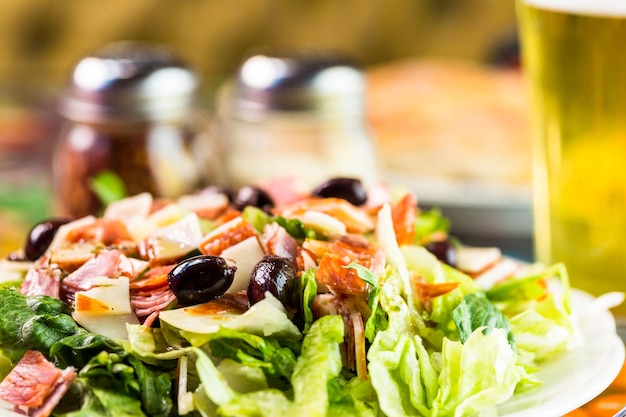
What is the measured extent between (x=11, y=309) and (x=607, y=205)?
868 millimetres

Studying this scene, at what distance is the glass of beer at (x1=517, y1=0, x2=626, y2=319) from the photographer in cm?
133

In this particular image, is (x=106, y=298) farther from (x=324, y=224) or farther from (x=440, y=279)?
(x=440, y=279)

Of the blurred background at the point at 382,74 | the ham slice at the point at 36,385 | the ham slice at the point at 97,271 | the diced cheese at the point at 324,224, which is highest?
the ham slice at the point at 97,271

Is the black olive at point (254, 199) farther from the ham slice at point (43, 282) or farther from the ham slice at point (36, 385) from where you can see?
the ham slice at point (36, 385)

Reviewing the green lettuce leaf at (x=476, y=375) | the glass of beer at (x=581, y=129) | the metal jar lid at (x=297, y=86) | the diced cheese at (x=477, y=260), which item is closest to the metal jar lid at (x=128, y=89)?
the metal jar lid at (x=297, y=86)

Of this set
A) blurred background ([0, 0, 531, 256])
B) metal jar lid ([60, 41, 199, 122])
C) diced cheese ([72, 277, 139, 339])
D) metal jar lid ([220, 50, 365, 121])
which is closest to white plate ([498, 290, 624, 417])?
diced cheese ([72, 277, 139, 339])

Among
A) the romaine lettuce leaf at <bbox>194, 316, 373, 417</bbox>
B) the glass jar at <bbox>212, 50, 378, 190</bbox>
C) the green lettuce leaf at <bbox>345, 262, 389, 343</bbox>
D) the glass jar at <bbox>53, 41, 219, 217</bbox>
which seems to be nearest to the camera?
the romaine lettuce leaf at <bbox>194, 316, 373, 417</bbox>

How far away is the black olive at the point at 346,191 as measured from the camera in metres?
1.22

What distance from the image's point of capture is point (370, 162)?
2041 millimetres

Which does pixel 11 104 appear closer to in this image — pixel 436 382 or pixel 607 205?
pixel 607 205

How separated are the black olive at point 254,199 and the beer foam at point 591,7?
1.63 ft

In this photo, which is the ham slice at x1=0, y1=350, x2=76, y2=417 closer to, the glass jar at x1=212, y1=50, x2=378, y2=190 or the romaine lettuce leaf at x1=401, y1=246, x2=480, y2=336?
the romaine lettuce leaf at x1=401, y1=246, x2=480, y2=336

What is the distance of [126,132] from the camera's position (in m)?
1.86

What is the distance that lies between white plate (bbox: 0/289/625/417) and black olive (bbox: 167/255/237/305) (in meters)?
0.20
